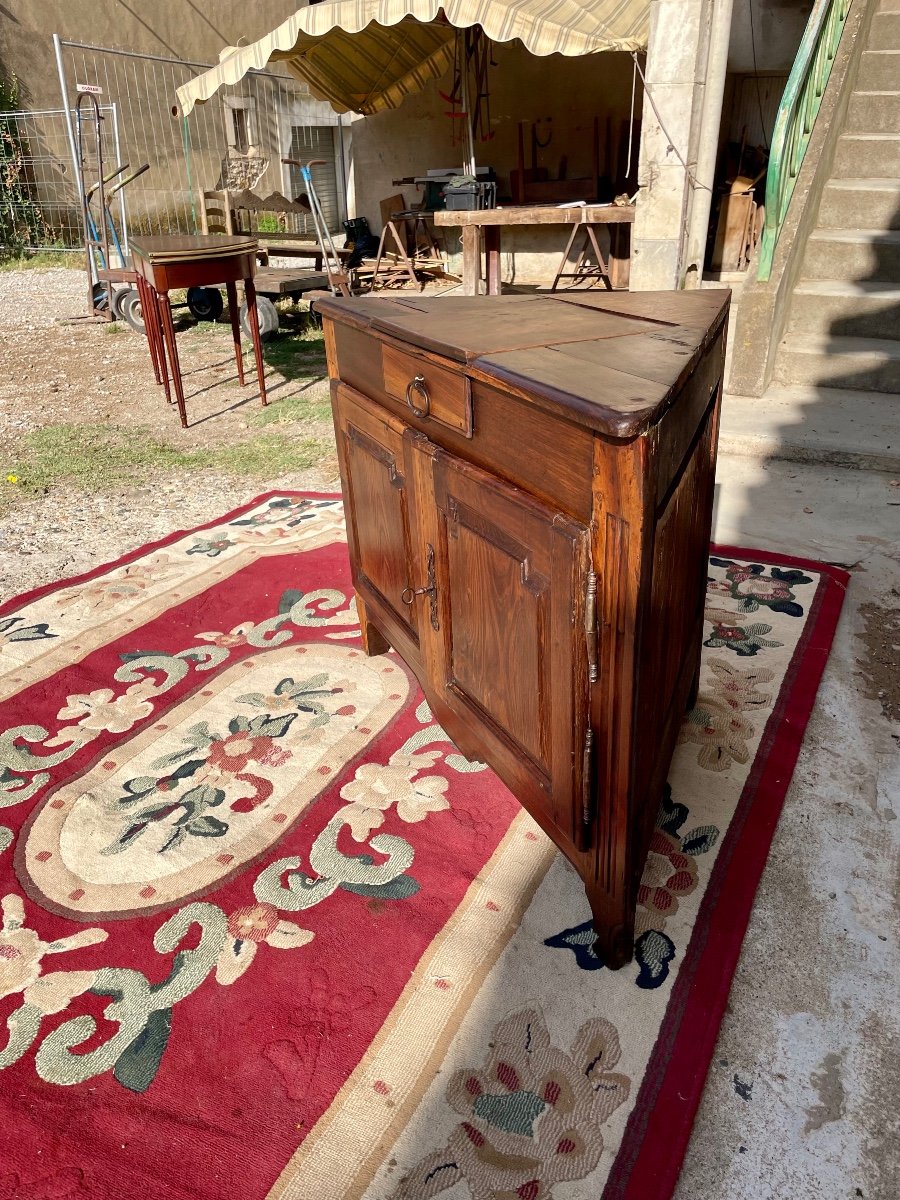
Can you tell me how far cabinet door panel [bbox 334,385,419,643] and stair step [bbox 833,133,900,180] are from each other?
4.72 m

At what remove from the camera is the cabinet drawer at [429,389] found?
59.9 inches

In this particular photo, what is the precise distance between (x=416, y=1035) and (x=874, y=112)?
6.21 metres

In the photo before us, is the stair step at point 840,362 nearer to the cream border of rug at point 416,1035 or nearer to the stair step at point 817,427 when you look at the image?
the stair step at point 817,427

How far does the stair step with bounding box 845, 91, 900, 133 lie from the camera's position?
17.7ft

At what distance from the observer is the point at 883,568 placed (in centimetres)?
306

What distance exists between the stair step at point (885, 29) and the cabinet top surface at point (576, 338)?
5129 mm

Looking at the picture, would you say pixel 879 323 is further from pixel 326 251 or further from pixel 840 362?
pixel 326 251

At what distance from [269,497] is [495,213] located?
3481mm

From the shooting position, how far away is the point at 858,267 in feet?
16.2

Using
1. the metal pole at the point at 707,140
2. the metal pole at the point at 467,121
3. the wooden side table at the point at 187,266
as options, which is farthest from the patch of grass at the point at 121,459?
the metal pole at the point at 467,121

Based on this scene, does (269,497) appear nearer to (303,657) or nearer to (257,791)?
(303,657)

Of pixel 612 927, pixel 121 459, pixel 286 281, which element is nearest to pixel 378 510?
pixel 612 927

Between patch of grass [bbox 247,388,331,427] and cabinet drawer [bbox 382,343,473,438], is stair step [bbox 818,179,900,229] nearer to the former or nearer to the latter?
patch of grass [bbox 247,388,331,427]

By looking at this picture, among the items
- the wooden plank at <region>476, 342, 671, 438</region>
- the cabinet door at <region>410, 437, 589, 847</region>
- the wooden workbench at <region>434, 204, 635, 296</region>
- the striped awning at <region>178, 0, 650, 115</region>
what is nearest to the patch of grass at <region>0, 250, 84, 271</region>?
the striped awning at <region>178, 0, 650, 115</region>
